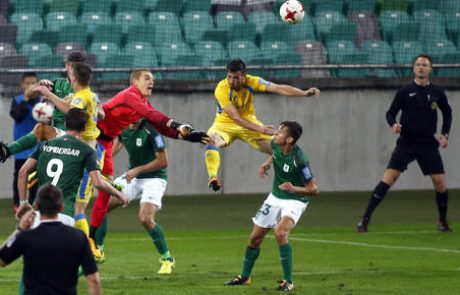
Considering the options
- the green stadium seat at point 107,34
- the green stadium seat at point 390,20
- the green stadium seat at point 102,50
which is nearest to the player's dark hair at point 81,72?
the green stadium seat at point 102,50

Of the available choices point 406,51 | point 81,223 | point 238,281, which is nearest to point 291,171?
point 238,281

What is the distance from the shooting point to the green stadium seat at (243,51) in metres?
23.6

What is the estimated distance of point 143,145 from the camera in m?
13.4

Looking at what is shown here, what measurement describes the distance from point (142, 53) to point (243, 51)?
1974 millimetres

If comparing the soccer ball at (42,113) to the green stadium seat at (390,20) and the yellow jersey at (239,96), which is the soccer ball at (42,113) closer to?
the yellow jersey at (239,96)

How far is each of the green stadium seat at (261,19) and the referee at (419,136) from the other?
7.45m

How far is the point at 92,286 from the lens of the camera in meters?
7.40

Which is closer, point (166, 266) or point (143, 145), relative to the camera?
point (166, 266)

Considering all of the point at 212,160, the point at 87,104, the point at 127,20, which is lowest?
the point at 212,160

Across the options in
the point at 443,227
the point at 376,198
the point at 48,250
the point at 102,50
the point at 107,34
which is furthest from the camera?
the point at 107,34

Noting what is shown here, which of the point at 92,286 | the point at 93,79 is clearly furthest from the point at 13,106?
the point at 92,286

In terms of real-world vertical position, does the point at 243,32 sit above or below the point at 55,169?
above

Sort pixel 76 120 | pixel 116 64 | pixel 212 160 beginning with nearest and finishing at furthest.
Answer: pixel 76 120 < pixel 212 160 < pixel 116 64

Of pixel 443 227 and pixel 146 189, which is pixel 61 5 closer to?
pixel 443 227
